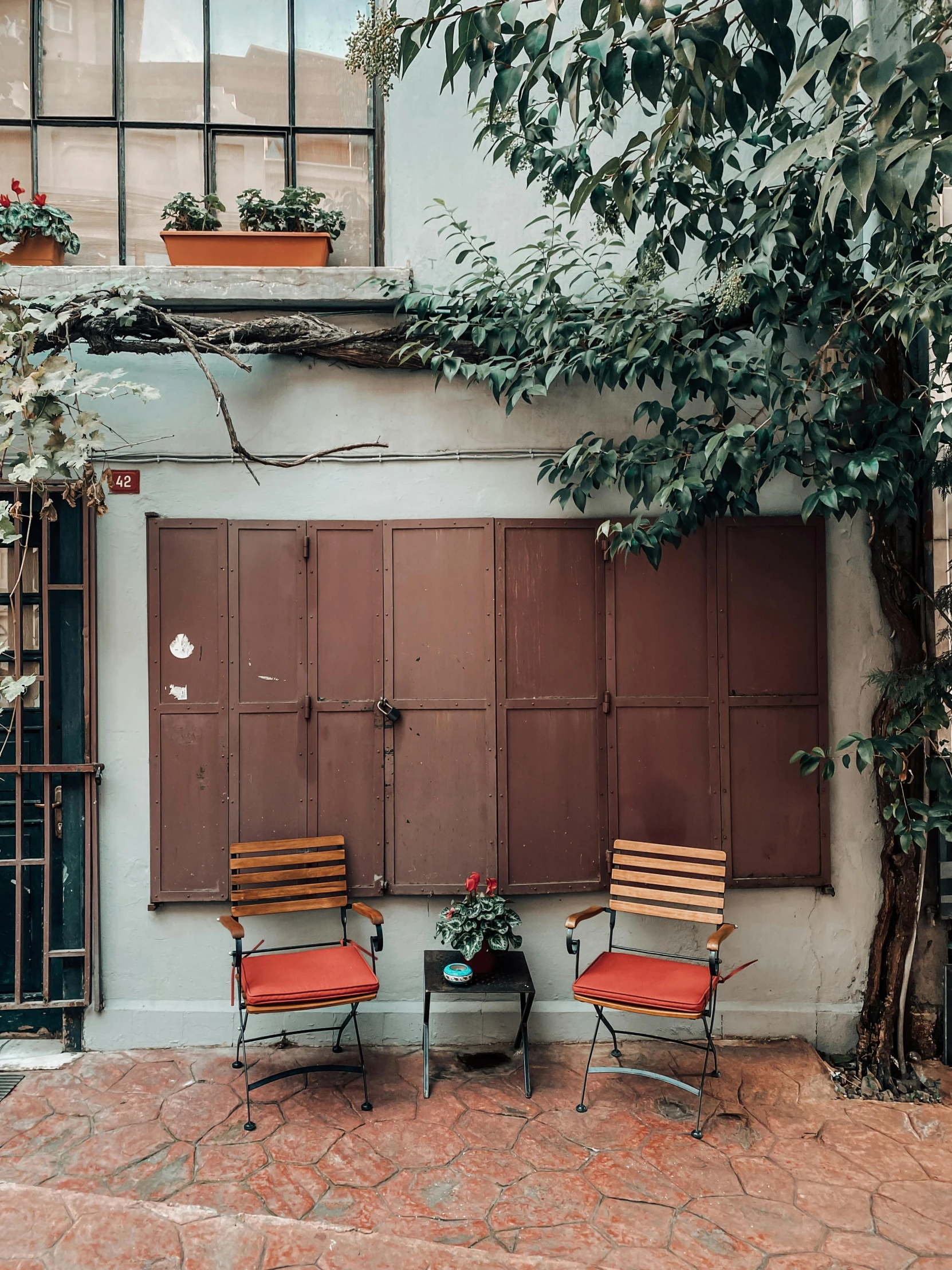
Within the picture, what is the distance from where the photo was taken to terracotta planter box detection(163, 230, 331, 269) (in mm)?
4488

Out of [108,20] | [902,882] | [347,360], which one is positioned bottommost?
[902,882]

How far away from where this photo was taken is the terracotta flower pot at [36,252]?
176 inches

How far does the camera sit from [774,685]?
14.9 ft

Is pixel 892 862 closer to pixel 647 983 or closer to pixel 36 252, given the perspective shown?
pixel 647 983

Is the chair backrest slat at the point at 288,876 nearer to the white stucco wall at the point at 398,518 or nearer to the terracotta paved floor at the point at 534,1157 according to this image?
the white stucco wall at the point at 398,518

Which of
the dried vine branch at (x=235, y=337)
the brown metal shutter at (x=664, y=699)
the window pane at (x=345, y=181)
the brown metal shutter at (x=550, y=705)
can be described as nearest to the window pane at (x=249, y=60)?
the window pane at (x=345, y=181)

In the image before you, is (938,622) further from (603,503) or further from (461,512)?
(461,512)

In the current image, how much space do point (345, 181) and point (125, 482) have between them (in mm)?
2062

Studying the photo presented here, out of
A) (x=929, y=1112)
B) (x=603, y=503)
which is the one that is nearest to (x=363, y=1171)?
(x=929, y=1112)

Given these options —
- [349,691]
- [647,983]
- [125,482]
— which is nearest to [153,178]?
[125,482]

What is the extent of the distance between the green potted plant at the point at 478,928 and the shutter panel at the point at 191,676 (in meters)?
1.19

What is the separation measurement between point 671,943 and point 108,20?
5.77 m

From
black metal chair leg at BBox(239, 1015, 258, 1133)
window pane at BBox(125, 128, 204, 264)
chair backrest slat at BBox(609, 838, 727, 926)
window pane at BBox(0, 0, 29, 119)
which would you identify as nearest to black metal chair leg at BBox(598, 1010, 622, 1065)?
chair backrest slat at BBox(609, 838, 727, 926)

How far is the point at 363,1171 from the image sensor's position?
11.4 ft
